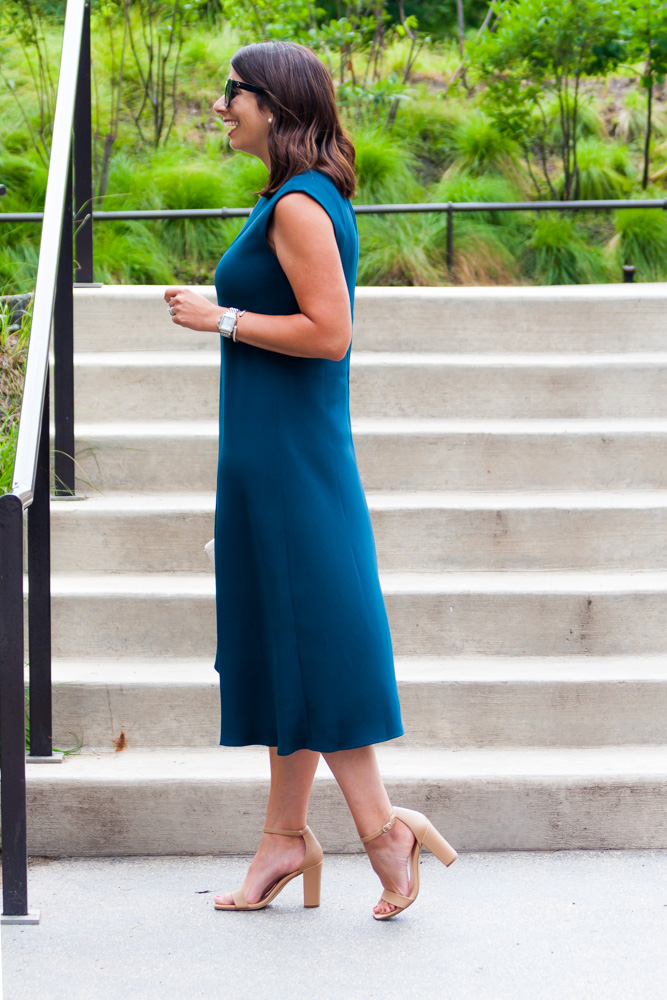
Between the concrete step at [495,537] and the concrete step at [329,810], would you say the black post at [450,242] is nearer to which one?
the concrete step at [495,537]

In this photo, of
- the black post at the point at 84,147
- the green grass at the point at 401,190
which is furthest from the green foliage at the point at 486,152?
the black post at the point at 84,147

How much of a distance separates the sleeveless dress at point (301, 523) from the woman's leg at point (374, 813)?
8 cm

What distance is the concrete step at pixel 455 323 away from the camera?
3.92 m

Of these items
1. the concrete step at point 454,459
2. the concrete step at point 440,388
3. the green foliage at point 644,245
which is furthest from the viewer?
the green foliage at point 644,245

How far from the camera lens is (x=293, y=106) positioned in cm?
198

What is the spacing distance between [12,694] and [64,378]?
1.39 m

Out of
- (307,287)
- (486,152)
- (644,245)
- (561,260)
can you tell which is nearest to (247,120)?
(307,287)

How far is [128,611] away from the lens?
9.50ft

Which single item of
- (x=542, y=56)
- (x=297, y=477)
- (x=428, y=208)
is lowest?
(x=297, y=477)

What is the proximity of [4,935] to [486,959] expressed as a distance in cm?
100

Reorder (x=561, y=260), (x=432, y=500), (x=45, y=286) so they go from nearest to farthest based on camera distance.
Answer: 1. (x=45, y=286)
2. (x=432, y=500)
3. (x=561, y=260)

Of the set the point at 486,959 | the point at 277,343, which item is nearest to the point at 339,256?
the point at 277,343

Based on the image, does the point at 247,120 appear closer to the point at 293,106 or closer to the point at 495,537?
the point at 293,106

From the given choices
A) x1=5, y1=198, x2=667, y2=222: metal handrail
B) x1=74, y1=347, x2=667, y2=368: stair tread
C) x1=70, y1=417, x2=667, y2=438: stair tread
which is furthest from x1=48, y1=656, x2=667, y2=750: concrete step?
x1=5, y1=198, x2=667, y2=222: metal handrail
